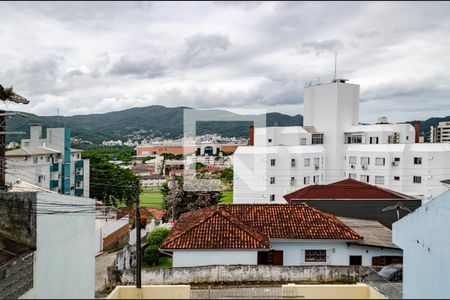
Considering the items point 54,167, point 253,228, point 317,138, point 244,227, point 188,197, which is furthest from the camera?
point 317,138

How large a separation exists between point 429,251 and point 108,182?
28.5 meters

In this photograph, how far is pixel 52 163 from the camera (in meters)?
25.5

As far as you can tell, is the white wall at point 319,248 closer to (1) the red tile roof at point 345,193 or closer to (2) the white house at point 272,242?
(2) the white house at point 272,242

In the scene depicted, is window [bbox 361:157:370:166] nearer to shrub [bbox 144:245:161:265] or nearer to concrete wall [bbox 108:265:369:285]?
concrete wall [bbox 108:265:369:285]

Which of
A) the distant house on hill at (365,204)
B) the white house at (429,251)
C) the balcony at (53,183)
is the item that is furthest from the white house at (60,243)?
the balcony at (53,183)

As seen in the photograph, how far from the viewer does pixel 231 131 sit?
29.7 m

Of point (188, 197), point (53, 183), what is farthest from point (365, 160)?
point (53, 183)

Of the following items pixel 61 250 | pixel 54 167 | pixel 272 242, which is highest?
pixel 54 167

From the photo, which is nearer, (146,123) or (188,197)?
(188,197)

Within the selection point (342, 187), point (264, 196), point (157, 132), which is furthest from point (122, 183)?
point (342, 187)

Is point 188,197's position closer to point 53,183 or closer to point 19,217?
point 53,183

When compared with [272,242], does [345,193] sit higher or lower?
higher

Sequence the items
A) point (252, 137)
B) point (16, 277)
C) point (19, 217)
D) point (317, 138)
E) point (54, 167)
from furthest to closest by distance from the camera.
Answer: point (317, 138), point (252, 137), point (54, 167), point (19, 217), point (16, 277)

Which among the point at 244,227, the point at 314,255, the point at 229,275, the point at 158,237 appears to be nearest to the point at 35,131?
the point at 158,237
